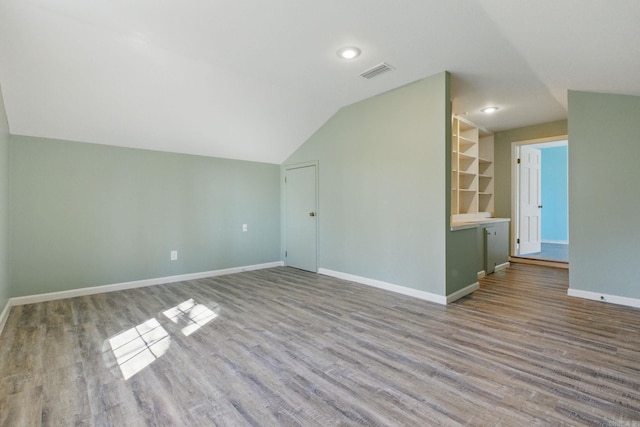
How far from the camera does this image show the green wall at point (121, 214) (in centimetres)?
327

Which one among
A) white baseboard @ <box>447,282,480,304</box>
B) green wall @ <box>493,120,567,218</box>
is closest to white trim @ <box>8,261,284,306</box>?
white baseboard @ <box>447,282,480,304</box>

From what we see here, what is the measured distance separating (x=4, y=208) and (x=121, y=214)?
1051 millimetres

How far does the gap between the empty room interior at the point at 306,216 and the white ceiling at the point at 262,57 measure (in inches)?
0.9

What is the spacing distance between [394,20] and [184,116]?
8.62 ft

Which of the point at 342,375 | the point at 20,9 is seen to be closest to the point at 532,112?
the point at 342,375

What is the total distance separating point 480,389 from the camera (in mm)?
1683

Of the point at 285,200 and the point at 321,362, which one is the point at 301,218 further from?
the point at 321,362

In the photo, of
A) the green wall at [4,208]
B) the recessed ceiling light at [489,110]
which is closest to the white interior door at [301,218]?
the recessed ceiling light at [489,110]

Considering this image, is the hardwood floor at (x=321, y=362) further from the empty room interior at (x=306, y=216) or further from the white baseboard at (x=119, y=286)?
the white baseboard at (x=119, y=286)

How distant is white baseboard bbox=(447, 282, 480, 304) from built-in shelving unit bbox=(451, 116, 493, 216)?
1160 millimetres

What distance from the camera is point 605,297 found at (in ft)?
10.6

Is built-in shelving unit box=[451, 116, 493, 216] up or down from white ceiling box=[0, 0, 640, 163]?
down

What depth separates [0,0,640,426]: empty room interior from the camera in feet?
5.74

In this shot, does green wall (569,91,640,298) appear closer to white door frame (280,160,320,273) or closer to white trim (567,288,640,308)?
white trim (567,288,640,308)
